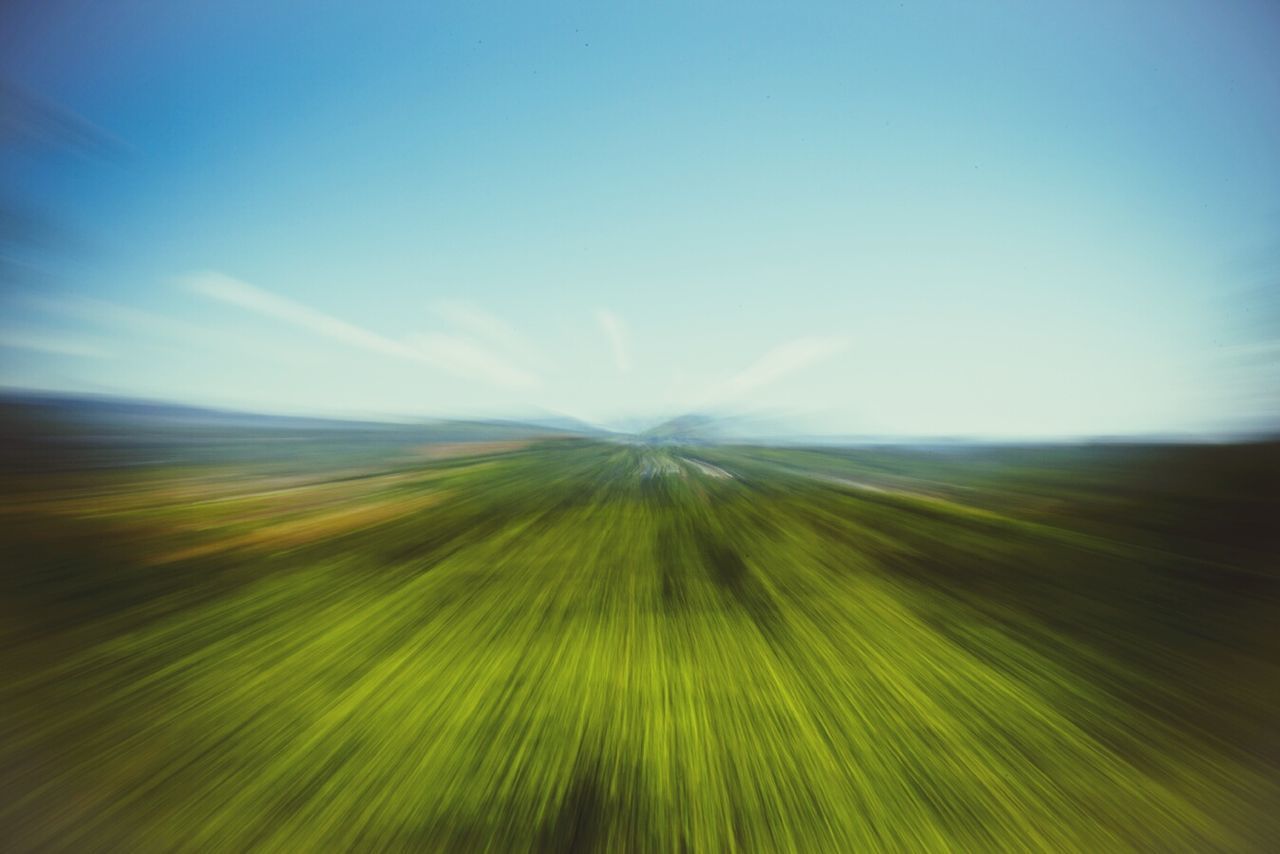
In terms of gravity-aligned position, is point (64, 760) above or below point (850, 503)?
below

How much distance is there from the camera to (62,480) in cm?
383

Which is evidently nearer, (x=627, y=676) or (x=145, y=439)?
(x=627, y=676)

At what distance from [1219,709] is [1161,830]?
1200mm

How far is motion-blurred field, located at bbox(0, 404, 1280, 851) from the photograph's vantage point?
1416 millimetres

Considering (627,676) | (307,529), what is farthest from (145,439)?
(627,676)

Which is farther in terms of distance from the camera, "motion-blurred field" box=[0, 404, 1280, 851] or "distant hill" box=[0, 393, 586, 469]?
"distant hill" box=[0, 393, 586, 469]

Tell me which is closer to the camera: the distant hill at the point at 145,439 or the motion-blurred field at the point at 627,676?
the motion-blurred field at the point at 627,676

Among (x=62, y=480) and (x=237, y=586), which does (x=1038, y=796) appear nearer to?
(x=237, y=586)

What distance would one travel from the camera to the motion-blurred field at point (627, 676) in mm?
1416

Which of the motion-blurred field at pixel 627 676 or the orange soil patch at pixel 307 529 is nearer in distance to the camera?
the motion-blurred field at pixel 627 676

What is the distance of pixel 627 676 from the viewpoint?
213 cm

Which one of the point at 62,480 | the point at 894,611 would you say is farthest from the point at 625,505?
the point at 62,480

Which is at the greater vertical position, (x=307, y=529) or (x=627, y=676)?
(x=307, y=529)

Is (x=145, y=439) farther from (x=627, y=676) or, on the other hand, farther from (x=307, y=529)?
(x=627, y=676)
